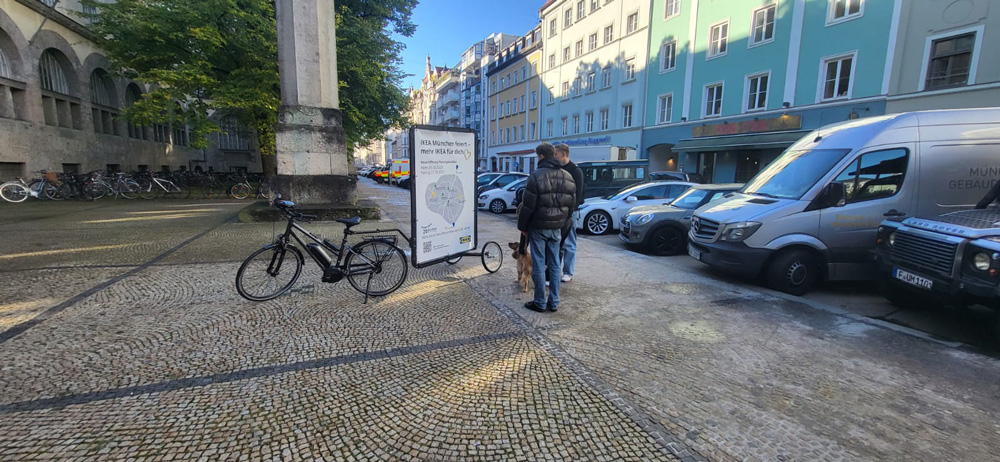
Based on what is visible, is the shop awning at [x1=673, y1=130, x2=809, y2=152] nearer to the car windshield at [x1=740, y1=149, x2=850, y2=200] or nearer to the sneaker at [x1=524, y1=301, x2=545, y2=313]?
the car windshield at [x1=740, y1=149, x2=850, y2=200]

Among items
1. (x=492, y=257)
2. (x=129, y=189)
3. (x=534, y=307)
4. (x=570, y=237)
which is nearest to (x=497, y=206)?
(x=492, y=257)

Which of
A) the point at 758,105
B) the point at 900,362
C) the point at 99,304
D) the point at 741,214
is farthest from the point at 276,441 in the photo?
the point at 758,105

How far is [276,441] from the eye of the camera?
242cm

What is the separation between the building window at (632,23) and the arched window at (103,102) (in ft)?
94.4

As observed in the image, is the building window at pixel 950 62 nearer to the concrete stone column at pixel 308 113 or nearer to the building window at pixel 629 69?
the building window at pixel 629 69

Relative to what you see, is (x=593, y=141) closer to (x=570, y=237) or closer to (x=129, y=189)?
(x=129, y=189)

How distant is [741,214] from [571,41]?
111ft

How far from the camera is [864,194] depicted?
5.80m

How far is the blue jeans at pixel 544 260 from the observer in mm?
4625

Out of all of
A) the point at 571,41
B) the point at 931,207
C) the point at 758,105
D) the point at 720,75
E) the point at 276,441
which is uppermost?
the point at 571,41

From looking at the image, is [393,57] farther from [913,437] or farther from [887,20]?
[913,437]

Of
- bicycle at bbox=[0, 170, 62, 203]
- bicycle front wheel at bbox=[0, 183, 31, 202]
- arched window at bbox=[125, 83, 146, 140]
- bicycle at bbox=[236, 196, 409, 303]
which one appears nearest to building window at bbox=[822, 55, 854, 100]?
bicycle at bbox=[236, 196, 409, 303]

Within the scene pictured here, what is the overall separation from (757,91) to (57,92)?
101 feet

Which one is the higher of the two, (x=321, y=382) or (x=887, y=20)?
(x=887, y=20)
